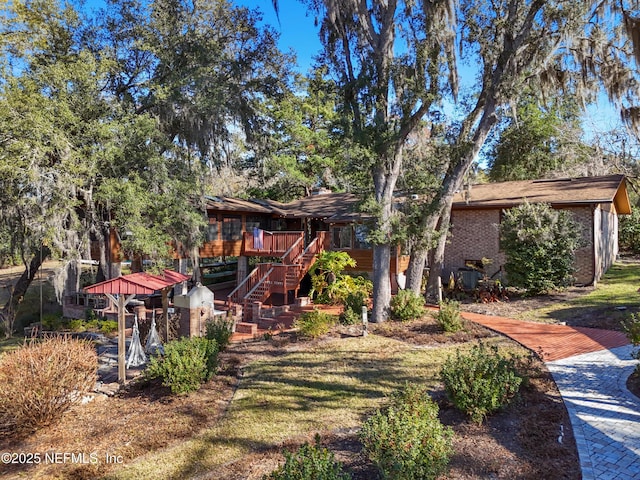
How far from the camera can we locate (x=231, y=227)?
71.6 feet

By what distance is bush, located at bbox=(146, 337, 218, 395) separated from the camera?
754 centimetres

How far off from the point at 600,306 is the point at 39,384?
1459 centimetres

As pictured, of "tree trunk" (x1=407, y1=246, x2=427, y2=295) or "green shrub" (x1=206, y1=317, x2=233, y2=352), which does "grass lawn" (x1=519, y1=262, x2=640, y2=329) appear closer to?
"tree trunk" (x1=407, y1=246, x2=427, y2=295)

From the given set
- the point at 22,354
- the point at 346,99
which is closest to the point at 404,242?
the point at 346,99

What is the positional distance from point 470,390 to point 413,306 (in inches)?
269

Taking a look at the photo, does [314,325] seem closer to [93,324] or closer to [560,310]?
[560,310]

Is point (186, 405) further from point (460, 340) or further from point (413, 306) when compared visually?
point (413, 306)

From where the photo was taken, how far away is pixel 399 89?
40.8 feet

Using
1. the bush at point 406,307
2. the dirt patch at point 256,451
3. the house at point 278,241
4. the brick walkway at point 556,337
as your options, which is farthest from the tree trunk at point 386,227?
the dirt patch at point 256,451

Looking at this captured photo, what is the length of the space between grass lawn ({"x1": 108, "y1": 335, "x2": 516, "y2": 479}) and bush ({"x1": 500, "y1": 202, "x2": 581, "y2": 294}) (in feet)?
22.9

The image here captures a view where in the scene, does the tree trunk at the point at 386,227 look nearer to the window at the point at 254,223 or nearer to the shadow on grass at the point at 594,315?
the shadow on grass at the point at 594,315

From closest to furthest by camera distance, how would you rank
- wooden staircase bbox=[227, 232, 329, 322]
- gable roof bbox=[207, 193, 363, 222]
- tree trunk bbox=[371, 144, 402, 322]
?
tree trunk bbox=[371, 144, 402, 322] → wooden staircase bbox=[227, 232, 329, 322] → gable roof bbox=[207, 193, 363, 222]

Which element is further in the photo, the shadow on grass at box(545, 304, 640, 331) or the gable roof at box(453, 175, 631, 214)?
the gable roof at box(453, 175, 631, 214)

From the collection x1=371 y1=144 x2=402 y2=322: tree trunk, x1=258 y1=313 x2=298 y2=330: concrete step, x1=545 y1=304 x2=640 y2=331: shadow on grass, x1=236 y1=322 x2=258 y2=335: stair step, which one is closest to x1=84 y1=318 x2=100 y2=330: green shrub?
x1=236 y1=322 x2=258 y2=335: stair step
